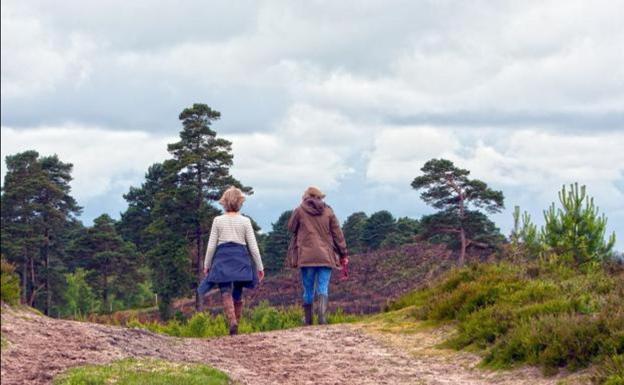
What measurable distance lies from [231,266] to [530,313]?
16.7ft

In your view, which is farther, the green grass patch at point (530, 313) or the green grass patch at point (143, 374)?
the green grass patch at point (530, 313)

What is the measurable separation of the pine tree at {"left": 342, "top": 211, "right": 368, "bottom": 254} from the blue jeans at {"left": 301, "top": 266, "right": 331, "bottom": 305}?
52303 mm

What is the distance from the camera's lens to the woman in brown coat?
49.7 ft

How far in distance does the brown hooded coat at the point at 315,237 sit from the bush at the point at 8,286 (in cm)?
591

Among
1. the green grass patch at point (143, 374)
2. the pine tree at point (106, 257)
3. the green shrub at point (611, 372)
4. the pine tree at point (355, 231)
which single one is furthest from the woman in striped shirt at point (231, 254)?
the pine tree at point (355, 231)

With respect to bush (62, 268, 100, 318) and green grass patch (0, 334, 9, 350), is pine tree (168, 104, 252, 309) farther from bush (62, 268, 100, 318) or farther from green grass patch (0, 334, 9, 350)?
green grass patch (0, 334, 9, 350)

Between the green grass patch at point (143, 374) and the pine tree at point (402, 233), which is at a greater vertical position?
the pine tree at point (402, 233)

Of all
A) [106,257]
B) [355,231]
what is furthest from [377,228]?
[106,257]

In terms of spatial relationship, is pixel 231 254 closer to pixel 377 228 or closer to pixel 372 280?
pixel 372 280

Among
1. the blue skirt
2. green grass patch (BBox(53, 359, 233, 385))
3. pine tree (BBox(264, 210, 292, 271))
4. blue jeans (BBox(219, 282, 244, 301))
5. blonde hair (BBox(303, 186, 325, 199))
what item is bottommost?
green grass patch (BBox(53, 359, 233, 385))

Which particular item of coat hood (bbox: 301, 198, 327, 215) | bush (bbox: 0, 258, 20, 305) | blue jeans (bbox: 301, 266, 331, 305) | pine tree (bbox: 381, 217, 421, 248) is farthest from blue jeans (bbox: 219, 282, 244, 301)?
pine tree (bbox: 381, 217, 421, 248)

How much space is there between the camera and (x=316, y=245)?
15141mm

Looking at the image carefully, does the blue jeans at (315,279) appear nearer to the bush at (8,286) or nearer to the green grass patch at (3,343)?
the bush at (8,286)

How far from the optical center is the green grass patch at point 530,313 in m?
9.77
